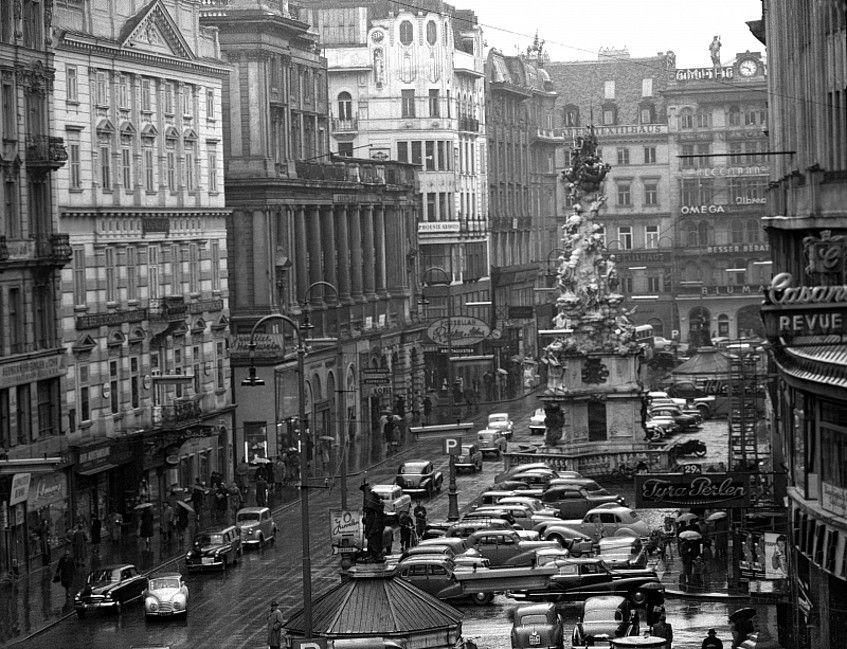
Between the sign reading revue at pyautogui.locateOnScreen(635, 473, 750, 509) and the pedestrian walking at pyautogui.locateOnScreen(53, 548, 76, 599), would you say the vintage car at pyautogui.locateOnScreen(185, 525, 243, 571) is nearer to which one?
the pedestrian walking at pyautogui.locateOnScreen(53, 548, 76, 599)

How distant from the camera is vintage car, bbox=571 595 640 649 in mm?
56906

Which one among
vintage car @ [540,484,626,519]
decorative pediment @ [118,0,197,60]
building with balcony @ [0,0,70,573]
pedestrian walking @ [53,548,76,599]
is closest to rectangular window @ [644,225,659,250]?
decorative pediment @ [118,0,197,60]

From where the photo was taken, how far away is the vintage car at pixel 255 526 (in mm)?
79125

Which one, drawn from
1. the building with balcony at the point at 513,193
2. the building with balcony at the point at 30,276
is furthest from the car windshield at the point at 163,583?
the building with balcony at the point at 513,193

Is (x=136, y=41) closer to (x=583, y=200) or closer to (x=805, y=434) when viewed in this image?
(x=583, y=200)

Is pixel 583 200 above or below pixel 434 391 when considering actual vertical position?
above

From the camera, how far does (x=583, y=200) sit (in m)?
108

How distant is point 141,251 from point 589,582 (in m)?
36.3

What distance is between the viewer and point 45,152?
81250mm

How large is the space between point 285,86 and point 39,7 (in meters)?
39.6

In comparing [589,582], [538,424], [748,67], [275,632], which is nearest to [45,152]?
[589,582]

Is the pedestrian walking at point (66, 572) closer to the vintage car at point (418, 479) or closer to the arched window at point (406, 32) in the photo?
the vintage car at point (418, 479)

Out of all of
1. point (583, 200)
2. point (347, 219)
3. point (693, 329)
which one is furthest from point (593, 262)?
point (693, 329)

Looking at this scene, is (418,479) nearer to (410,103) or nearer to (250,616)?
(250,616)
